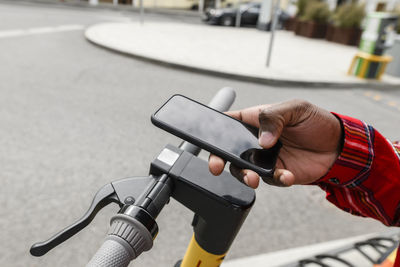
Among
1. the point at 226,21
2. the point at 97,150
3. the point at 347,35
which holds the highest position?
the point at 347,35

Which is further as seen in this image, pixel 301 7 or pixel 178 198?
pixel 301 7

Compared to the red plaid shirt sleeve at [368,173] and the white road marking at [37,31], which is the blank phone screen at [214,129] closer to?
the red plaid shirt sleeve at [368,173]

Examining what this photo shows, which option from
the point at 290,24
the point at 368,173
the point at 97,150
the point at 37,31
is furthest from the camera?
the point at 290,24

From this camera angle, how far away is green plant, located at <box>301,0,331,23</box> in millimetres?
13055

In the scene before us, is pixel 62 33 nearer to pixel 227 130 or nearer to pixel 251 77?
pixel 251 77

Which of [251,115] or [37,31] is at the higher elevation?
[251,115]

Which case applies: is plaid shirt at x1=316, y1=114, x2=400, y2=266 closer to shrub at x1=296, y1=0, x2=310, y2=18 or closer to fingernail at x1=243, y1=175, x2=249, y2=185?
fingernail at x1=243, y1=175, x2=249, y2=185

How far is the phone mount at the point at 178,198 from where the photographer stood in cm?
60

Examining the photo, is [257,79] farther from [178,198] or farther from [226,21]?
[226,21]

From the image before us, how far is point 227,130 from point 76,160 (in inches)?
97.7

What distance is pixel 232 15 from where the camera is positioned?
1569cm

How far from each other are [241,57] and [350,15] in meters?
6.36

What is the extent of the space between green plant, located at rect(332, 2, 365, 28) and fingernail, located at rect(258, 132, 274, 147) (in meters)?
12.9

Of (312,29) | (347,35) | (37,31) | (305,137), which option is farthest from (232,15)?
(305,137)
